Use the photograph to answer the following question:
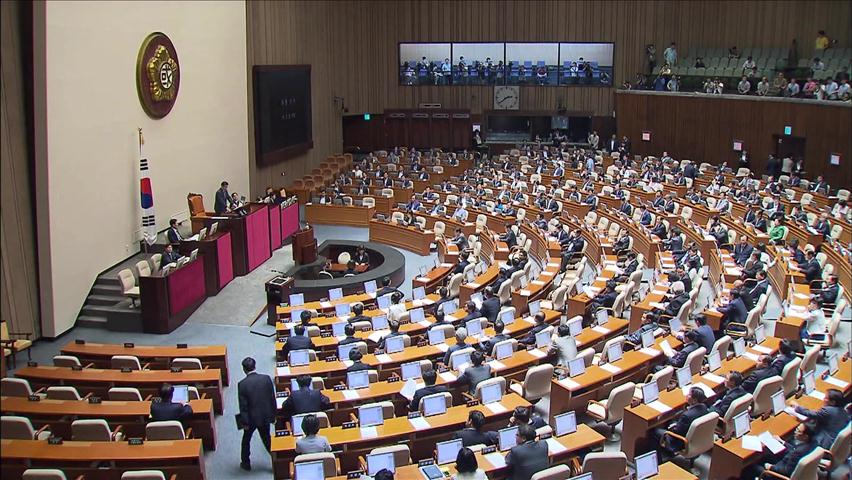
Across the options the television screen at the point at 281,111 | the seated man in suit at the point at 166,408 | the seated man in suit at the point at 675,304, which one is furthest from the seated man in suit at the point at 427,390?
the television screen at the point at 281,111

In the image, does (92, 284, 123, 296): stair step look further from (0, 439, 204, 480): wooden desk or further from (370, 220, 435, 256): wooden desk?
(370, 220, 435, 256): wooden desk

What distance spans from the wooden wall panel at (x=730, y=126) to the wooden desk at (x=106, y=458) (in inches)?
851

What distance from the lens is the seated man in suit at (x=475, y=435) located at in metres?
8.08

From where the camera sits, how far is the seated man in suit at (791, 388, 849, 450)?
8.27 meters

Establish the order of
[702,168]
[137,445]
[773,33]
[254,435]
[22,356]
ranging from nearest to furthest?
1. [137,445]
2. [254,435]
3. [22,356]
4. [702,168]
5. [773,33]

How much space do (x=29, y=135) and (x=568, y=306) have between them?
10342 mm

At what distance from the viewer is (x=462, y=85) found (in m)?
36.5

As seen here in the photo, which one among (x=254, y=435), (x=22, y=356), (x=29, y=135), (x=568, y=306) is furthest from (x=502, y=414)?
(x=29, y=135)

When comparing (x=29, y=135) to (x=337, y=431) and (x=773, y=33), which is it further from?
(x=773, y=33)

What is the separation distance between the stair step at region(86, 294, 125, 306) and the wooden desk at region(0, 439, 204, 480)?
7.36 m

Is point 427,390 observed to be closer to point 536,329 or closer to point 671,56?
point 536,329

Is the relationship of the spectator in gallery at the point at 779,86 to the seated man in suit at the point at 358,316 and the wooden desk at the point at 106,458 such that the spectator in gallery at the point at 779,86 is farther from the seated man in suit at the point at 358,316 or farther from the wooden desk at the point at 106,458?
the wooden desk at the point at 106,458

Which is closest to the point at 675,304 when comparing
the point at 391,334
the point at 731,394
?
the point at 731,394

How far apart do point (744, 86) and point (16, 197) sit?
2395 centimetres
